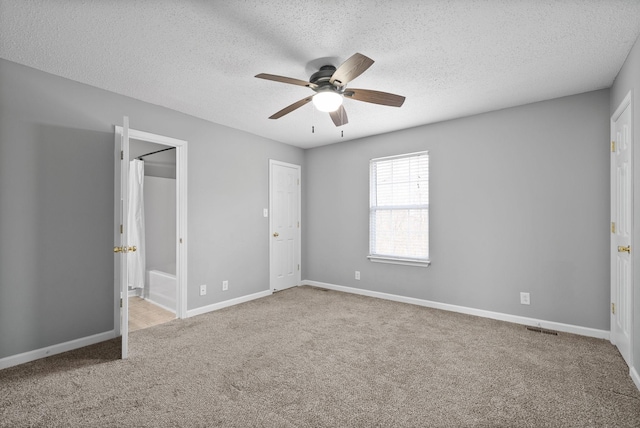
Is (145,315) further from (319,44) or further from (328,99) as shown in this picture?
(319,44)

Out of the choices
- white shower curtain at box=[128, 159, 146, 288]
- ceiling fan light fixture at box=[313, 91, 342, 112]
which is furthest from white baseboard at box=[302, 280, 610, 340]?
white shower curtain at box=[128, 159, 146, 288]

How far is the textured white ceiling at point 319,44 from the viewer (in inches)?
73.9

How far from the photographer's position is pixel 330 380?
225 cm

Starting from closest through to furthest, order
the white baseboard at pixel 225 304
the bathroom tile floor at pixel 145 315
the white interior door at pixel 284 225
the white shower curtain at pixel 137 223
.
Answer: the bathroom tile floor at pixel 145 315
the white baseboard at pixel 225 304
the white shower curtain at pixel 137 223
the white interior door at pixel 284 225

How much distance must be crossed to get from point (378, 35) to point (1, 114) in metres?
3.04

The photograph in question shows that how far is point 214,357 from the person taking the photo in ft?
8.65

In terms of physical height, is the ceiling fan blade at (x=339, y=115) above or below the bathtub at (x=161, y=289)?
above

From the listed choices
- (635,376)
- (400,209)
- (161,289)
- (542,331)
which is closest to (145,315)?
(161,289)

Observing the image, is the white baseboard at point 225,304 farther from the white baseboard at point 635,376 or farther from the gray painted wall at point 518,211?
the white baseboard at point 635,376

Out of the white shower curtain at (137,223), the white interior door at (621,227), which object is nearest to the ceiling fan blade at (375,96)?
the white interior door at (621,227)

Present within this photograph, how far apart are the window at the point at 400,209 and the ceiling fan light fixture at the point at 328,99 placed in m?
2.13

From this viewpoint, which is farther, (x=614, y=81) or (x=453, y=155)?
(x=453, y=155)

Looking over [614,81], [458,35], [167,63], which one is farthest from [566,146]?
[167,63]

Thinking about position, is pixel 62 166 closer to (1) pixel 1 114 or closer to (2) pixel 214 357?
(1) pixel 1 114
